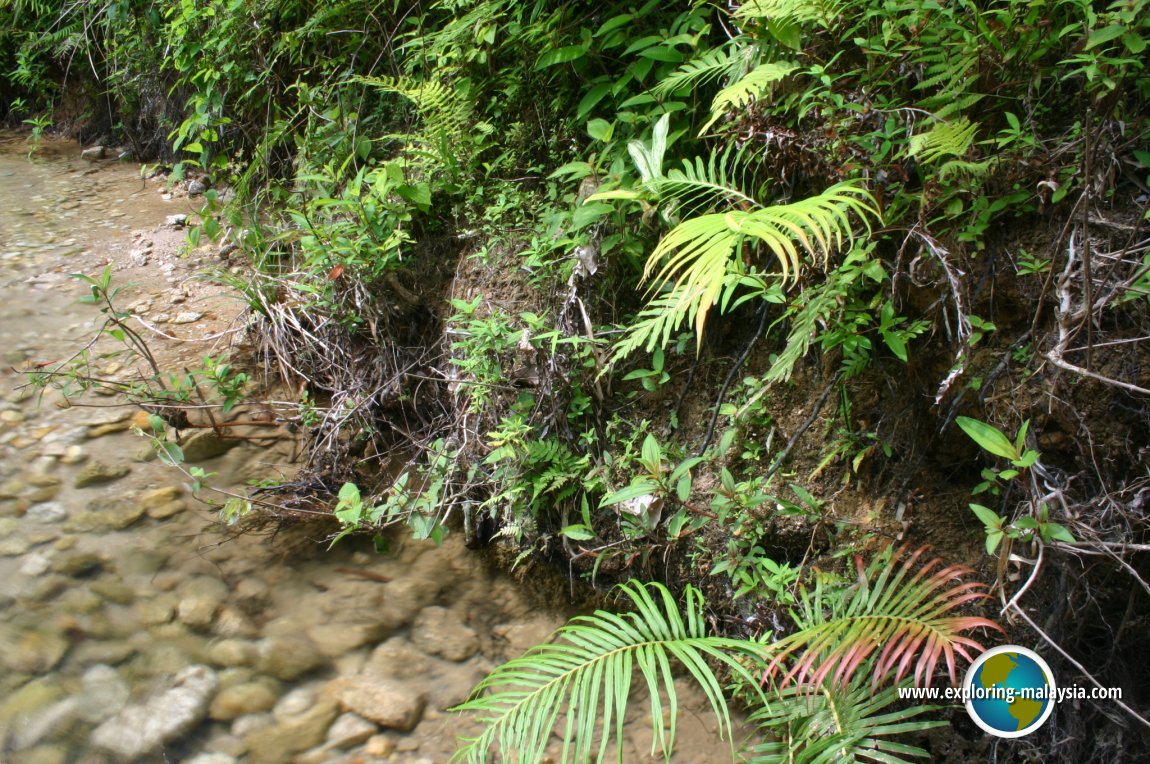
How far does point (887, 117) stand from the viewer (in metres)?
2.00

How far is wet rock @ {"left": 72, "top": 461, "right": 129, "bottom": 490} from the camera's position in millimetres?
2725

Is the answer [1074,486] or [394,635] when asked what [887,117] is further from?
[394,635]

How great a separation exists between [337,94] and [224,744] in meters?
2.96

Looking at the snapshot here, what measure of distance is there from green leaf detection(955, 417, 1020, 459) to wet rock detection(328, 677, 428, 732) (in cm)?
163

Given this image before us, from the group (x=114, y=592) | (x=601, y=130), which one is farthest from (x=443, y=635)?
(x=601, y=130)

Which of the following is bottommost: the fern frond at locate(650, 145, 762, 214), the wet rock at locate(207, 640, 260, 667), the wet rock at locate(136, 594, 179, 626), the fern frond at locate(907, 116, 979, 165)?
the wet rock at locate(207, 640, 260, 667)

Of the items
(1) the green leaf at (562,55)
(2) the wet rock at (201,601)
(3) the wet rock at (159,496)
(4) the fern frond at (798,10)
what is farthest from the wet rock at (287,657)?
(4) the fern frond at (798,10)

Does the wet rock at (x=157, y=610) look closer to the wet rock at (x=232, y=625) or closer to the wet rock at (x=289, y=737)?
the wet rock at (x=232, y=625)

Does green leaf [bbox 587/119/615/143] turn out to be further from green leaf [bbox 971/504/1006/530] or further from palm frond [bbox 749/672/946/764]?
palm frond [bbox 749/672/946/764]

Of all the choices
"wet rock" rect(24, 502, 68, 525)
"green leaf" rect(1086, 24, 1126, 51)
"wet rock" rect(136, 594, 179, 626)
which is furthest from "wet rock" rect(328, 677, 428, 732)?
"green leaf" rect(1086, 24, 1126, 51)

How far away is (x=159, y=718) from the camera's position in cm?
201

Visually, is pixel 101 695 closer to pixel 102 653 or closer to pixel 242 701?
pixel 102 653

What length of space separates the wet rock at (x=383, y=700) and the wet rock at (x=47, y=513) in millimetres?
1203

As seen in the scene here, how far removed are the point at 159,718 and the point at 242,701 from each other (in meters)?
0.20
